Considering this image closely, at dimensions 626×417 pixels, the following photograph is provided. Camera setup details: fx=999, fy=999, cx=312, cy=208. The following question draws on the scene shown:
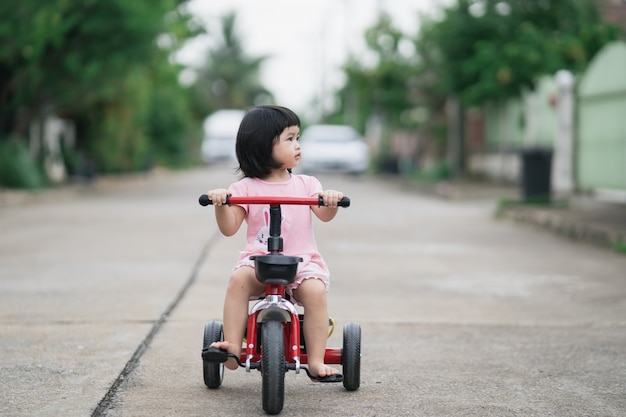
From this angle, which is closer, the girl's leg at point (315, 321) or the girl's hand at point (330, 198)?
the girl's hand at point (330, 198)

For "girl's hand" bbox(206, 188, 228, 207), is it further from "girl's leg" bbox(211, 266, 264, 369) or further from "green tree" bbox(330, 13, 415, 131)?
"green tree" bbox(330, 13, 415, 131)

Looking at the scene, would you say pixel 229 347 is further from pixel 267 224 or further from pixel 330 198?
pixel 330 198

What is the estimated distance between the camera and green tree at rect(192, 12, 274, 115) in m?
70.6

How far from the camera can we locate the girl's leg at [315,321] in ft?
13.8

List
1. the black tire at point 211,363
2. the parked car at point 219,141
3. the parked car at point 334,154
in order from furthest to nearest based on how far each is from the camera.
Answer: the parked car at point 219,141
the parked car at point 334,154
the black tire at point 211,363

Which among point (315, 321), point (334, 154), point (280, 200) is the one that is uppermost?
point (280, 200)

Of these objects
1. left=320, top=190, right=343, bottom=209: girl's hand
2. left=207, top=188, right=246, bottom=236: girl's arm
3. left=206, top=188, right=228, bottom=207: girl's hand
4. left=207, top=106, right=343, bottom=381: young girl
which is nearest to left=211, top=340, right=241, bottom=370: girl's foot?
left=207, top=106, right=343, bottom=381: young girl

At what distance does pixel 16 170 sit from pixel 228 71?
50919mm

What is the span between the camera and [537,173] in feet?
51.1

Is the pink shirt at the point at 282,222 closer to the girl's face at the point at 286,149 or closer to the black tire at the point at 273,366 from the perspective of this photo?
the girl's face at the point at 286,149

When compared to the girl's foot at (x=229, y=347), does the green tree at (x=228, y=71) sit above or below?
above

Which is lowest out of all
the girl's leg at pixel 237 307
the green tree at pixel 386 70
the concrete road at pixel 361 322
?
the concrete road at pixel 361 322

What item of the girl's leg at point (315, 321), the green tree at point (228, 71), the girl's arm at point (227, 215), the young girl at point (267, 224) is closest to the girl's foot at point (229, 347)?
the young girl at point (267, 224)

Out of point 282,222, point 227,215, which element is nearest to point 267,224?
point 282,222
